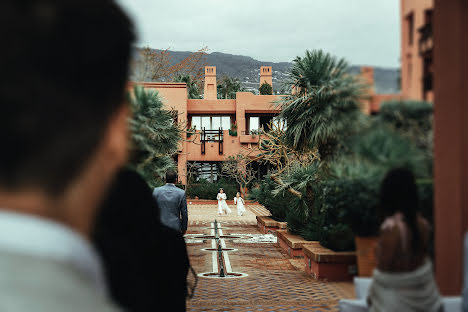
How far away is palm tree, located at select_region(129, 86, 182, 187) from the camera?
6.40 feet

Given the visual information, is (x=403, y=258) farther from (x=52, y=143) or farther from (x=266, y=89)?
(x=266, y=89)

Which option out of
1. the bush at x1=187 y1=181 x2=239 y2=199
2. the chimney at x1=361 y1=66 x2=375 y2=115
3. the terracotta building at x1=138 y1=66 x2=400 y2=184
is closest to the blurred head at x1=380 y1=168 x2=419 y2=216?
the chimney at x1=361 y1=66 x2=375 y2=115

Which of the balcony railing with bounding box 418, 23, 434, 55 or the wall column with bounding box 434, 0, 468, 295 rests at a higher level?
the balcony railing with bounding box 418, 23, 434, 55

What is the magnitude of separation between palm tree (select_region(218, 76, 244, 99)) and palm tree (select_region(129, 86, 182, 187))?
55815mm

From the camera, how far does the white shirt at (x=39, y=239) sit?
1.30ft

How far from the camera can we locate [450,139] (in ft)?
7.15

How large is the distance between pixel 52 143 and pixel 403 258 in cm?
205

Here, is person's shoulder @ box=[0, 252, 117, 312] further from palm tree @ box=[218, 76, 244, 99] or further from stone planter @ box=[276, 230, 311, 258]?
palm tree @ box=[218, 76, 244, 99]

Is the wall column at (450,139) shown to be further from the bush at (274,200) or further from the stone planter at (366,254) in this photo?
the bush at (274,200)

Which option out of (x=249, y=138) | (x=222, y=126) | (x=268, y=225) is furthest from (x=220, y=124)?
(x=268, y=225)

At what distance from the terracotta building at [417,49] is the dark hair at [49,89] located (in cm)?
191

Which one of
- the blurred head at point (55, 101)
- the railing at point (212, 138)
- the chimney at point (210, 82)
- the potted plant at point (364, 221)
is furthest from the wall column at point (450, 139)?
the chimney at point (210, 82)

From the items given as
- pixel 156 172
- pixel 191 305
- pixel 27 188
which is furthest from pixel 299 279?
pixel 27 188

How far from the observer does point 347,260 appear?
2.50 meters
